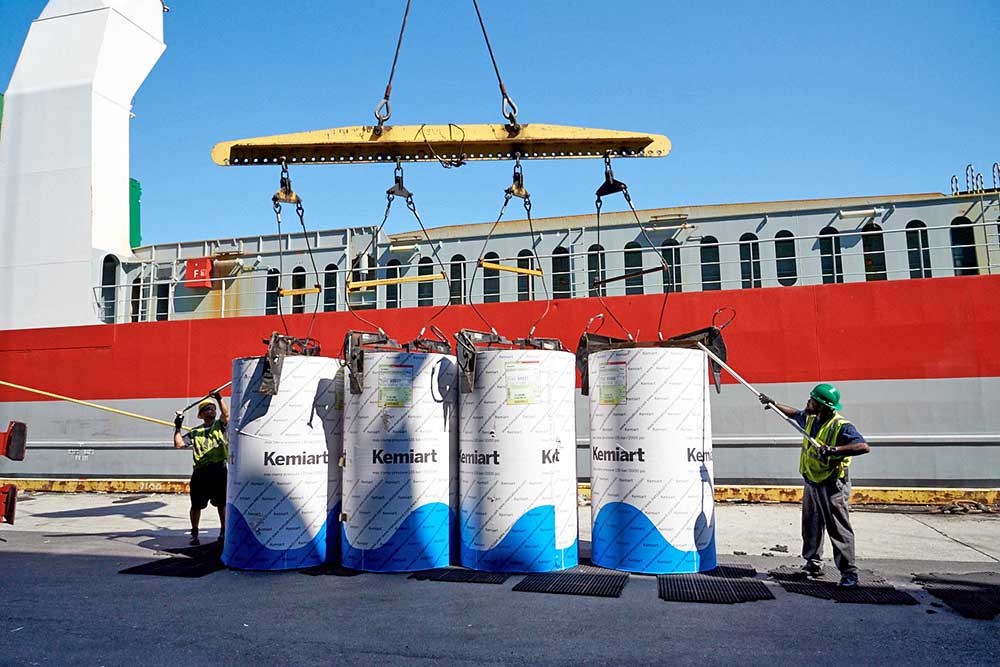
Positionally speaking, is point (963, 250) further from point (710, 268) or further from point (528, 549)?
point (528, 549)

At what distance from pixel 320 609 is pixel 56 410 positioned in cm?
1015

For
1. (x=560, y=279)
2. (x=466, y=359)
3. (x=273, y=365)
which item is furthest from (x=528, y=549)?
(x=560, y=279)

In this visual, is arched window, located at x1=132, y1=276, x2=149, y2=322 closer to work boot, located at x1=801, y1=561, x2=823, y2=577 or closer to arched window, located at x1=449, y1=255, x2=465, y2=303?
arched window, located at x1=449, y1=255, x2=465, y2=303

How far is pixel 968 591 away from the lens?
509 centimetres

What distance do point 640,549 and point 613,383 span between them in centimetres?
141

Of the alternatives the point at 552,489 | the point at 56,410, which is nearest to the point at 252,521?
the point at 552,489

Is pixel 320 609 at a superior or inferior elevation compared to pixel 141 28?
inferior

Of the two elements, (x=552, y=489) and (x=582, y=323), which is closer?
(x=552, y=489)

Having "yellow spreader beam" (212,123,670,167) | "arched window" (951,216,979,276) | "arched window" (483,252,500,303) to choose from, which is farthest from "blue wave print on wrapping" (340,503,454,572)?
"arched window" (951,216,979,276)

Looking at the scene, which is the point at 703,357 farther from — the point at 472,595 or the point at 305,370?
the point at 305,370

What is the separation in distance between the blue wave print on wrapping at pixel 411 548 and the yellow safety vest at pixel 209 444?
2.27 m

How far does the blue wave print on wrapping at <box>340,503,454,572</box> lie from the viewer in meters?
5.88

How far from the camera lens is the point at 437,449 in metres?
6.02

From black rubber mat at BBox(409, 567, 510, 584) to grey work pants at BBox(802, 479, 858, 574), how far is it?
254cm
